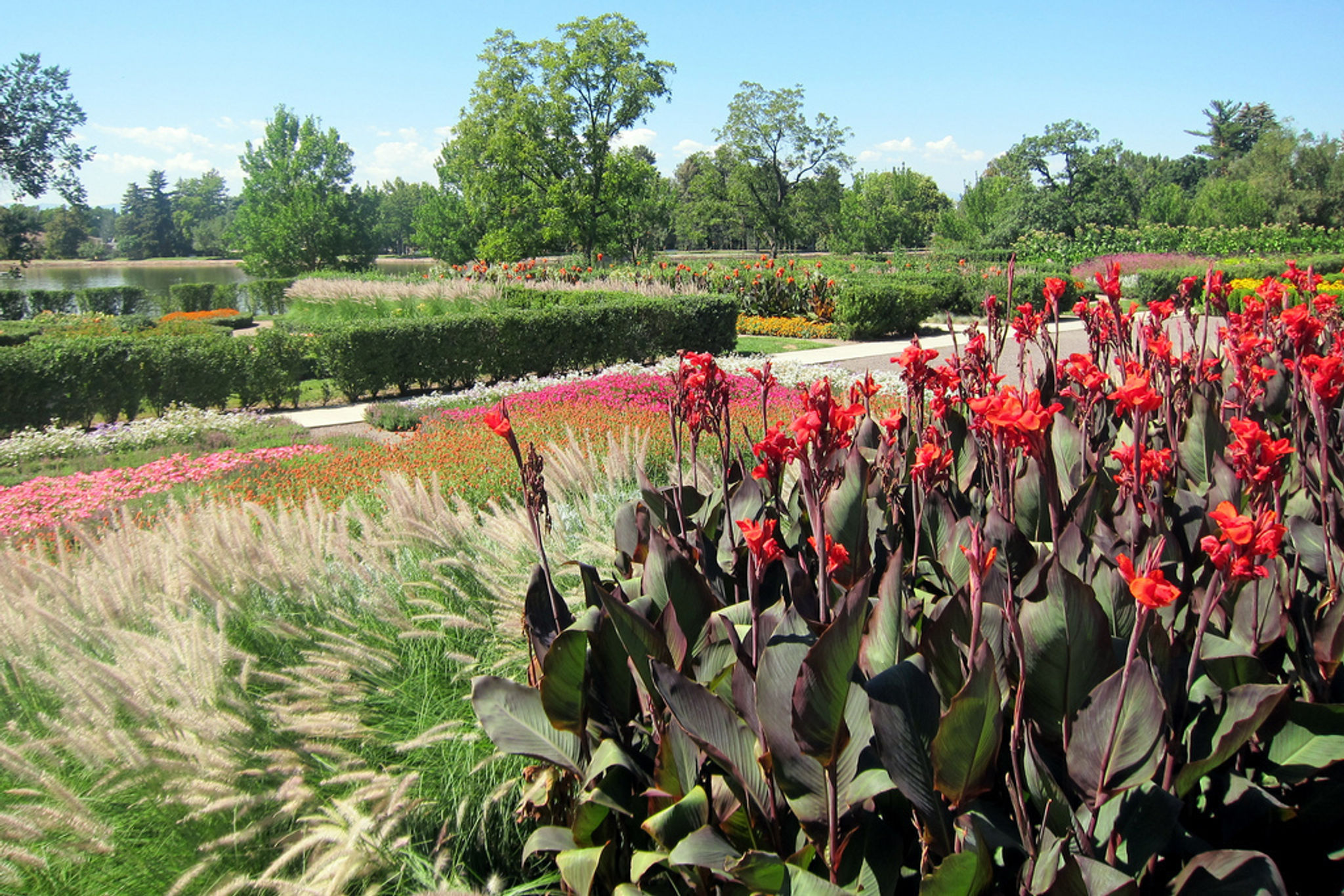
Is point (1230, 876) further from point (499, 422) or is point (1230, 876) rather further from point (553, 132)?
point (553, 132)

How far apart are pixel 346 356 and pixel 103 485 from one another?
5.25 m

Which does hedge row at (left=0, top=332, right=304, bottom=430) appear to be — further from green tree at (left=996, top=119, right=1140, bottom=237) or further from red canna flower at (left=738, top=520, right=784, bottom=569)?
green tree at (left=996, top=119, right=1140, bottom=237)

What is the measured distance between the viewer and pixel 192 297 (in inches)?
1398

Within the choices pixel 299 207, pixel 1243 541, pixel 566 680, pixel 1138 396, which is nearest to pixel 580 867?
pixel 566 680

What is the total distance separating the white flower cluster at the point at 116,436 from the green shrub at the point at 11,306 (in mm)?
28528

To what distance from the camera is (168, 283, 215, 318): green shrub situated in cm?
3538

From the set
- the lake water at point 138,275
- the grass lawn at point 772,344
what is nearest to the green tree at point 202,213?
the lake water at point 138,275

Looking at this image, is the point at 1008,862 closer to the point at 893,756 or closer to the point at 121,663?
the point at 893,756

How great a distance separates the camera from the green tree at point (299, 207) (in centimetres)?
4541

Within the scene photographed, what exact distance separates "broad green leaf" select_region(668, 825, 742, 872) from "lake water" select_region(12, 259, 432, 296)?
167ft

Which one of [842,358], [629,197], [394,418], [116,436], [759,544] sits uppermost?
[629,197]

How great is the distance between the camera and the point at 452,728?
250cm

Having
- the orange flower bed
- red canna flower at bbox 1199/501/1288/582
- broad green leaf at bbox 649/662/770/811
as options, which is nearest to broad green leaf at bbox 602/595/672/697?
broad green leaf at bbox 649/662/770/811

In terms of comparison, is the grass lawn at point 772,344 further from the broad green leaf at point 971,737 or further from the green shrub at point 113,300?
the green shrub at point 113,300
